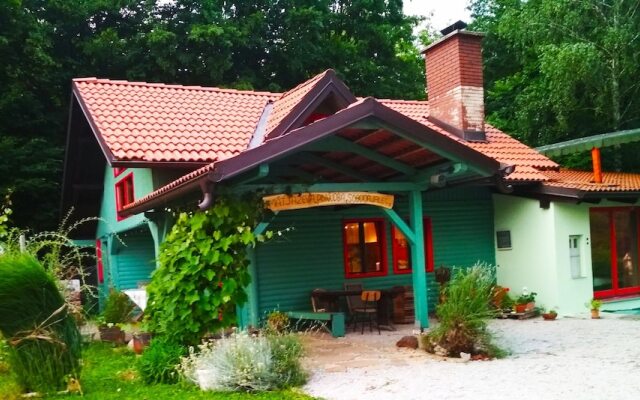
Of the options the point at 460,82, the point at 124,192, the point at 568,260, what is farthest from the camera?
the point at 124,192

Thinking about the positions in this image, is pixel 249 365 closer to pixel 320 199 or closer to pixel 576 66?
pixel 320 199

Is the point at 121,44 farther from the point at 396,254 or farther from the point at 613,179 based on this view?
the point at 613,179

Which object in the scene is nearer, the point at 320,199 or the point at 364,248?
the point at 320,199

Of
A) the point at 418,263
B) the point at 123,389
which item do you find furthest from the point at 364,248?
the point at 123,389

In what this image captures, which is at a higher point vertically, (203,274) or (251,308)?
(203,274)

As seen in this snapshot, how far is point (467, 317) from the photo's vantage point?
794 centimetres

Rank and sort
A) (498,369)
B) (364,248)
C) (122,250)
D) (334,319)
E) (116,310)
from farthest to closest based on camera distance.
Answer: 1. (122,250)
2. (364,248)
3. (116,310)
4. (334,319)
5. (498,369)

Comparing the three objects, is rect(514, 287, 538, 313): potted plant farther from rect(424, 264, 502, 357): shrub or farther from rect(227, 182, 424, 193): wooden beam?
rect(424, 264, 502, 357): shrub

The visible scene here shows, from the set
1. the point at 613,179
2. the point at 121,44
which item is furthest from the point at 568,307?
the point at 121,44

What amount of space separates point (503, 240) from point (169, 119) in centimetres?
775

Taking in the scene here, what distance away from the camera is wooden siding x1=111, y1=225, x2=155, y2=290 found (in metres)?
15.9

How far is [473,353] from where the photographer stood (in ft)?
26.5

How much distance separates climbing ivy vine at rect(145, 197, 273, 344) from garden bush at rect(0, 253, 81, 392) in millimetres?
1138

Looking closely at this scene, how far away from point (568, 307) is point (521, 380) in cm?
646
